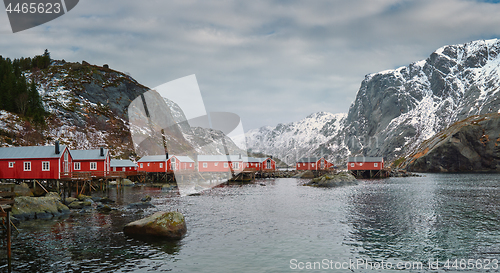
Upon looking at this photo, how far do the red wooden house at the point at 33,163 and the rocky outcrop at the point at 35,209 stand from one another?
702 inches

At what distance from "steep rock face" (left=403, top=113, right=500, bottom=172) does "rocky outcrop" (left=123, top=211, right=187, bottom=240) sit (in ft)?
525

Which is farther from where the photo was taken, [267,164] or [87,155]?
[267,164]

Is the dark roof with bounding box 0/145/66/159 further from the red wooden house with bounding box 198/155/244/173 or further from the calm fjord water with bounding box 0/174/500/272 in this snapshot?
the red wooden house with bounding box 198/155/244/173

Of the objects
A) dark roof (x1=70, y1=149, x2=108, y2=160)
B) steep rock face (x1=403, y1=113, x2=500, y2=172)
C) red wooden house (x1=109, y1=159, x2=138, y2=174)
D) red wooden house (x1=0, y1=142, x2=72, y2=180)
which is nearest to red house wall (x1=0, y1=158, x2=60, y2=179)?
red wooden house (x1=0, y1=142, x2=72, y2=180)

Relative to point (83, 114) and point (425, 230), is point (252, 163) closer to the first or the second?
point (83, 114)

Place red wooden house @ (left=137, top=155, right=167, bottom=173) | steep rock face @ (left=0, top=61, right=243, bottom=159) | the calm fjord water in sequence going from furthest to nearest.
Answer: red wooden house @ (left=137, top=155, right=167, bottom=173) < steep rock face @ (left=0, top=61, right=243, bottom=159) < the calm fjord water

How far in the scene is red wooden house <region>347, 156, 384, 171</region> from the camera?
124250mm

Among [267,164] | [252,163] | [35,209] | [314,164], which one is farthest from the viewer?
[314,164]

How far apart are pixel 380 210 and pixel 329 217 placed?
8665mm

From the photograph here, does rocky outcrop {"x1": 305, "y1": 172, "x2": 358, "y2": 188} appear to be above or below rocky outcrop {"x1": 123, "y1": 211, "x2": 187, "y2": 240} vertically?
below

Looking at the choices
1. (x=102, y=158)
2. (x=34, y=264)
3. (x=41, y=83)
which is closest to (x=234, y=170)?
(x=102, y=158)

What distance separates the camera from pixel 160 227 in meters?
25.9

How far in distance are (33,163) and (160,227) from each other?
39.1m

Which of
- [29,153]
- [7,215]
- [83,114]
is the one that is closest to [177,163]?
[83,114]
